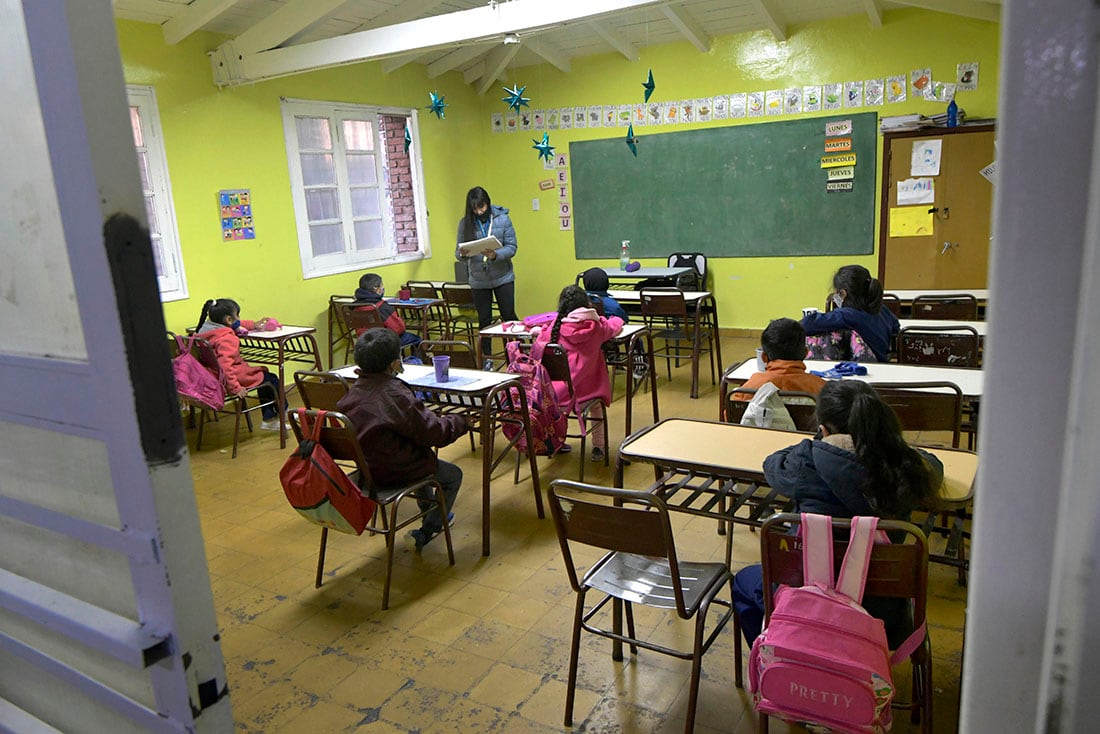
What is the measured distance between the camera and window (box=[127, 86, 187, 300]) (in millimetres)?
5227

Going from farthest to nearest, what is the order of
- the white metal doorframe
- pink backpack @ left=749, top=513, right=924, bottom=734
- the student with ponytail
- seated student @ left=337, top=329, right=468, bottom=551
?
1. the student with ponytail
2. seated student @ left=337, top=329, right=468, bottom=551
3. pink backpack @ left=749, top=513, right=924, bottom=734
4. the white metal doorframe

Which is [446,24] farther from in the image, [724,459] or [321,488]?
[724,459]

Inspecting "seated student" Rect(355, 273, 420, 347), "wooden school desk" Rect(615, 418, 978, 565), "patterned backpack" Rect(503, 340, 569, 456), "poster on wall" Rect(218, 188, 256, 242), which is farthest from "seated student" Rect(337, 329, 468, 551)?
"poster on wall" Rect(218, 188, 256, 242)

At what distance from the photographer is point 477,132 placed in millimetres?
8328

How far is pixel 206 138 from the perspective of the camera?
5.66 meters

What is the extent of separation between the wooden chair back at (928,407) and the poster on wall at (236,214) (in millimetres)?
4977

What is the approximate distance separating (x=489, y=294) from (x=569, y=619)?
4.16 meters

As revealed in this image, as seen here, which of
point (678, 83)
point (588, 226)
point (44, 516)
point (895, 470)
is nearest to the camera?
point (44, 516)

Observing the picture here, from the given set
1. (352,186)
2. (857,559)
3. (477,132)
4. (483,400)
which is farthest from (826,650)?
(477,132)

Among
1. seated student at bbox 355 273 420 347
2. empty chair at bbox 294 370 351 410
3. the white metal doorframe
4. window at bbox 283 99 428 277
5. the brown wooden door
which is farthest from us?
window at bbox 283 99 428 277

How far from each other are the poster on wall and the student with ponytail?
2.16 ft

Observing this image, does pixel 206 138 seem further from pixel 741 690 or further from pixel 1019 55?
pixel 1019 55

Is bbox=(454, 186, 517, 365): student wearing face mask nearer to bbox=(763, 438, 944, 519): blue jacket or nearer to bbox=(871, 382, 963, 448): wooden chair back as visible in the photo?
bbox=(871, 382, 963, 448): wooden chair back

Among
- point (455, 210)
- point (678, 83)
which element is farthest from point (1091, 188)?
point (455, 210)
